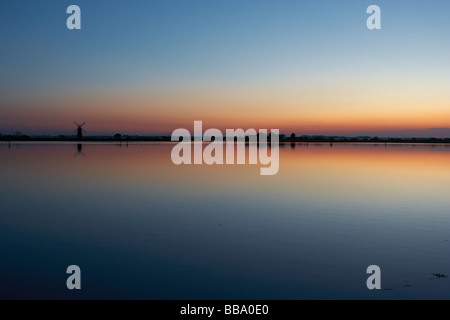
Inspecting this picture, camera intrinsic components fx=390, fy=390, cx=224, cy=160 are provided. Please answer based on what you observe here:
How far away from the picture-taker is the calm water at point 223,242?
30.7 ft

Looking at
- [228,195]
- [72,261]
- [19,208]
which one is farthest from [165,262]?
[228,195]

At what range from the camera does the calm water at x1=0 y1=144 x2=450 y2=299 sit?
9352 mm

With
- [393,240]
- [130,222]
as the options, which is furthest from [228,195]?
[393,240]

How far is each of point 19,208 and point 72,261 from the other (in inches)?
390

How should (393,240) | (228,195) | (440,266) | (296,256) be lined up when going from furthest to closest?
1. (228,195)
2. (393,240)
3. (296,256)
4. (440,266)

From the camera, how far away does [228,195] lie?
79.5ft

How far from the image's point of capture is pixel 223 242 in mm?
13258
